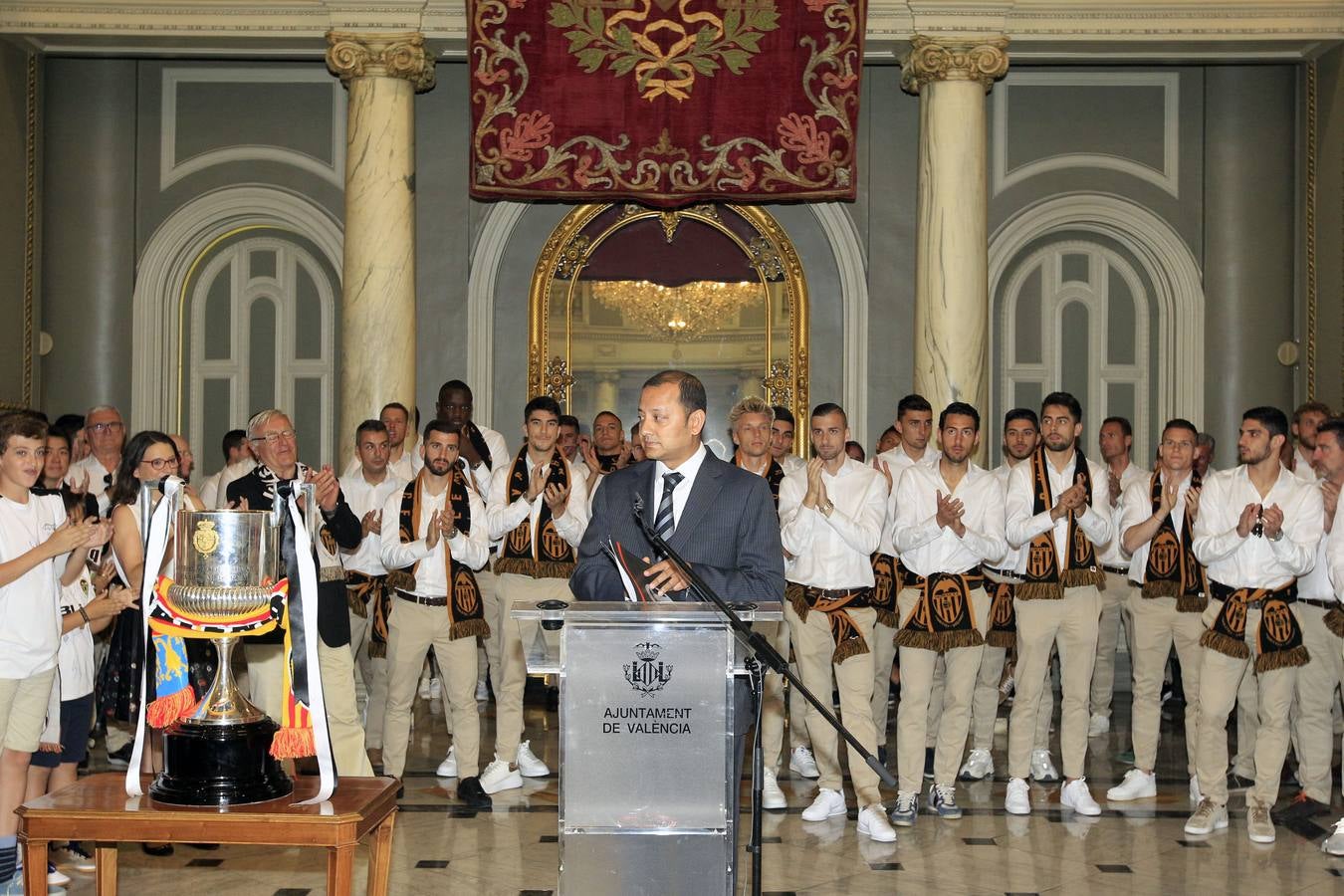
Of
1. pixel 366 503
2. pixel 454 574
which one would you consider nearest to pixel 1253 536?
pixel 454 574

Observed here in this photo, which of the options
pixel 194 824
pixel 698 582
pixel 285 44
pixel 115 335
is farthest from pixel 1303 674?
pixel 115 335

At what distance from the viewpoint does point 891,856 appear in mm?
6676

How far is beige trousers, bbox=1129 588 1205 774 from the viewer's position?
7840 mm

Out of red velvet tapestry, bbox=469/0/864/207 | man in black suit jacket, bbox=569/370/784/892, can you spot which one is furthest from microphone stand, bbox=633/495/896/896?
red velvet tapestry, bbox=469/0/864/207

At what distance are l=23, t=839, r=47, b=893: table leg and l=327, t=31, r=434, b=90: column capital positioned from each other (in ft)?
25.5

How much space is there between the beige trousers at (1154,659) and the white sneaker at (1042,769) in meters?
0.49

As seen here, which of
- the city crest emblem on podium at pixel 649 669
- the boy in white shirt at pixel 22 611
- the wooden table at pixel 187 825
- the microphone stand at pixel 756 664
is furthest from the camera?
the boy in white shirt at pixel 22 611

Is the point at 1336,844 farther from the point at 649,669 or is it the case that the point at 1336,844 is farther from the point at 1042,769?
the point at 649,669

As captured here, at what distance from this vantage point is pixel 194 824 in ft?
12.9

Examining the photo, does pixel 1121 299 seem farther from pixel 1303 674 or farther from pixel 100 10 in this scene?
pixel 100 10

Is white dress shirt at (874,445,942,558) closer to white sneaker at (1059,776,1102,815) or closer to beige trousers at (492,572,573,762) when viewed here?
white sneaker at (1059,776,1102,815)

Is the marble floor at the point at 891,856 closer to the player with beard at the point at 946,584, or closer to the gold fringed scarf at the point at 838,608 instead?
the player with beard at the point at 946,584

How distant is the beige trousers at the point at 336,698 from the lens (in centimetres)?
657

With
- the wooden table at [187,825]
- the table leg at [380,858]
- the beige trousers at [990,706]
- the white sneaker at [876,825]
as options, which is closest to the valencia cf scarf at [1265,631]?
the beige trousers at [990,706]
